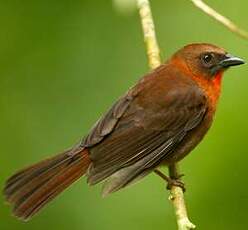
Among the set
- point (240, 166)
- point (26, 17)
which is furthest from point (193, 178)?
point (26, 17)

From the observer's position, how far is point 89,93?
3959 mm

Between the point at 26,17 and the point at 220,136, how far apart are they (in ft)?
4.70

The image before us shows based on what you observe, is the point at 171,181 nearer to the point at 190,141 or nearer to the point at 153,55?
the point at 190,141

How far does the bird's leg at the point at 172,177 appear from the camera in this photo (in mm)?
3652

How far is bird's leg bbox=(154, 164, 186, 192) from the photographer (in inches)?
144

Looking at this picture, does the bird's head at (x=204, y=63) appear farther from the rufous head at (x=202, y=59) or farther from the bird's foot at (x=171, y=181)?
the bird's foot at (x=171, y=181)

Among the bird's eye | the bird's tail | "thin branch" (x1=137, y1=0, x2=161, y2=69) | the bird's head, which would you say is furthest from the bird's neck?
the bird's tail

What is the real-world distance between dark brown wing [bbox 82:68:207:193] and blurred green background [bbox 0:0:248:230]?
116 mm

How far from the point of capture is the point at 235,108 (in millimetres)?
3506

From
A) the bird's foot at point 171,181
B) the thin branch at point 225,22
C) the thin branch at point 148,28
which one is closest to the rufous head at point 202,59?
the thin branch at point 148,28

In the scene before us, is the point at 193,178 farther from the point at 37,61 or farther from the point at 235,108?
the point at 37,61

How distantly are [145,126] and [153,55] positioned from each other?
505 millimetres

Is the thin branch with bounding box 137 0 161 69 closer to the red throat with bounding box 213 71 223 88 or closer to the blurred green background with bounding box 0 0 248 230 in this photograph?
the blurred green background with bounding box 0 0 248 230

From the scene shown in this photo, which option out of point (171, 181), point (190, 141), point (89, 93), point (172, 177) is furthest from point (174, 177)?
point (89, 93)
